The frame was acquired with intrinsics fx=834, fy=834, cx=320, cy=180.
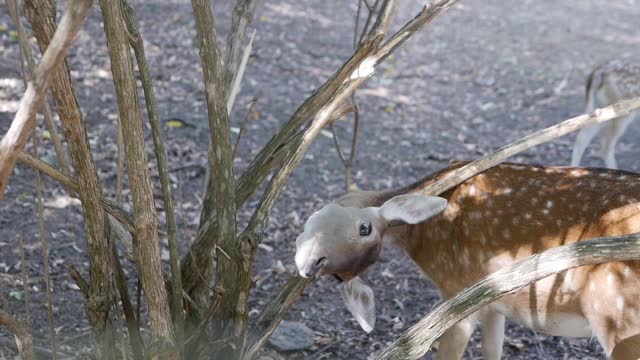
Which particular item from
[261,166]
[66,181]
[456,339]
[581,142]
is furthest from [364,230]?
[581,142]

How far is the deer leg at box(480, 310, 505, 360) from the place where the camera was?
14.7ft

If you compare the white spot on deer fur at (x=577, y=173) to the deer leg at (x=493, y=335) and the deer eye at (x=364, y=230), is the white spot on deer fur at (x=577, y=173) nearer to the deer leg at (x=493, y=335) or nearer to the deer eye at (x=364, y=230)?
the deer leg at (x=493, y=335)

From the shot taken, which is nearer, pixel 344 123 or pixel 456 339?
pixel 456 339

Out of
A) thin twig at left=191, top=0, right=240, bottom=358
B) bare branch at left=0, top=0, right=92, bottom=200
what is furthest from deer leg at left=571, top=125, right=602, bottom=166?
bare branch at left=0, top=0, right=92, bottom=200

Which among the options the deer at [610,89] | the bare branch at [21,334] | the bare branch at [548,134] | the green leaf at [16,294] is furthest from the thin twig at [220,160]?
the deer at [610,89]

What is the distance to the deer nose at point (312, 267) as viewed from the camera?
3.43 meters

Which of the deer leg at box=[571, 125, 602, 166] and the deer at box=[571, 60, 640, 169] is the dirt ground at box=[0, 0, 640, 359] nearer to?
the deer leg at box=[571, 125, 602, 166]

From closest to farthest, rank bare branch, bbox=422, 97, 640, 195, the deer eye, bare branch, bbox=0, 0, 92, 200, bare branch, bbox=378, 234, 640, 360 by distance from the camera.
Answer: bare branch, bbox=0, 0, 92, 200, bare branch, bbox=378, 234, 640, 360, bare branch, bbox=422, 97, 640, 195, the deer eye

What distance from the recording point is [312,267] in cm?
345

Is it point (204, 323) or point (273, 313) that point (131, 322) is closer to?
point (204, 323)

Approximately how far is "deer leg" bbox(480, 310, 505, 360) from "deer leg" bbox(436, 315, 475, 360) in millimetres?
247

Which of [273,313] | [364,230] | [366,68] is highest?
[366,68]

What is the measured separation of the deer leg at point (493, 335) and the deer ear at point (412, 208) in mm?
989

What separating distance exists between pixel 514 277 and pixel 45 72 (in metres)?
1.63
